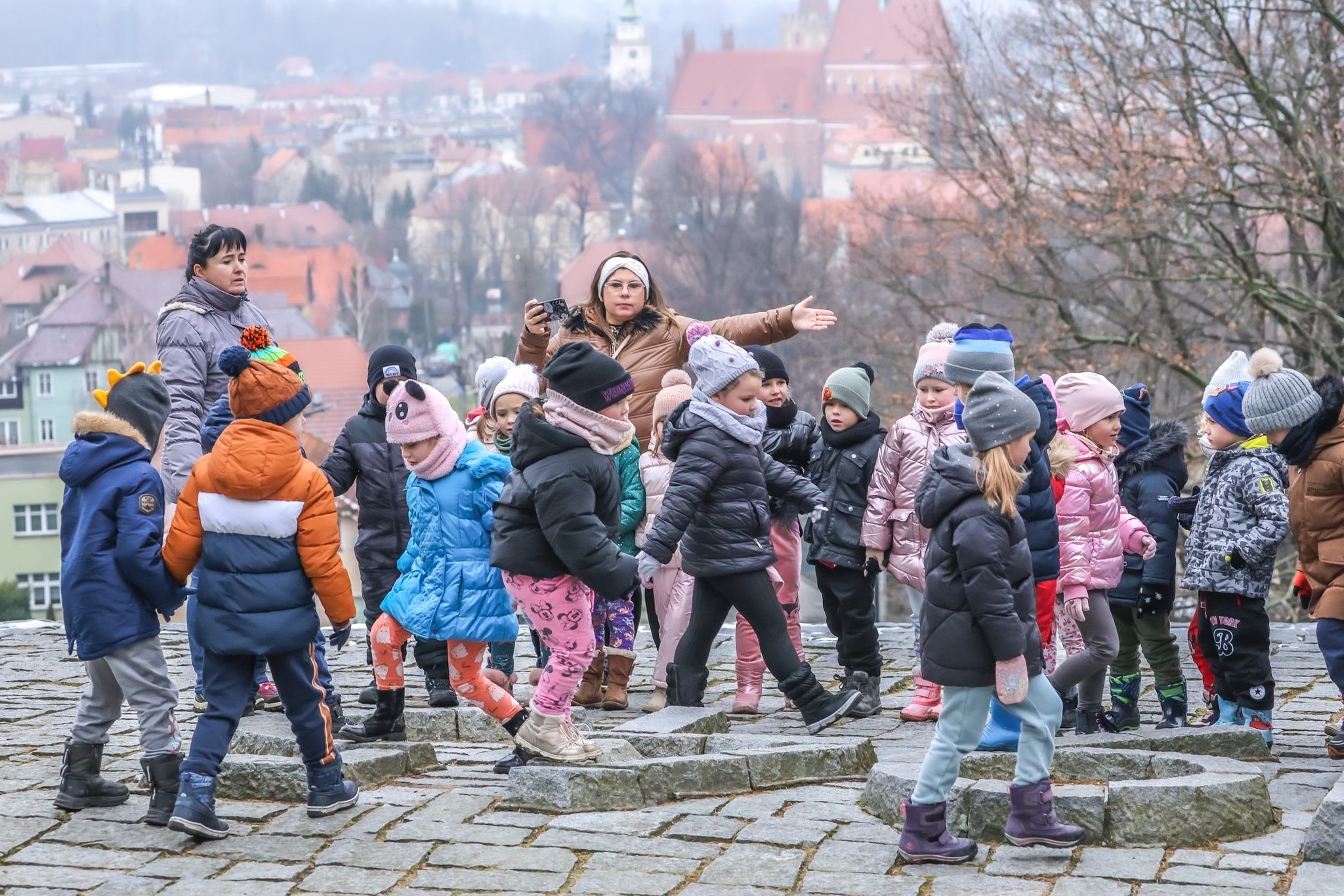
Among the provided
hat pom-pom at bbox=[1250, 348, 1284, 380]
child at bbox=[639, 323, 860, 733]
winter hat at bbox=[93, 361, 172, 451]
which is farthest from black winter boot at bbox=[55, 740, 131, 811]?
hat pom-pom at bbox=[1250, 348, 1284, 380]

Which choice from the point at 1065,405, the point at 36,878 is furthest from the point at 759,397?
the point at 36,878

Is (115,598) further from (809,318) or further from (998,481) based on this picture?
(809,318)

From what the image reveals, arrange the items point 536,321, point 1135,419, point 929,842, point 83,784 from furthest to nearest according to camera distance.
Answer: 1. point 536,321
2. point 1135,419
3. point 83,784
4. point 929,842

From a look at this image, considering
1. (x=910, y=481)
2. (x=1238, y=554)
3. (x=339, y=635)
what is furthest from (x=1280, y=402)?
(x=339, y=635)

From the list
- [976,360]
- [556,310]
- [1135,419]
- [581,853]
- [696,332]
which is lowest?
[581,853]

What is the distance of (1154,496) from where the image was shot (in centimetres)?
701

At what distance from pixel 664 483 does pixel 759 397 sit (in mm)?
563

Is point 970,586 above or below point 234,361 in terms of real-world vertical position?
below

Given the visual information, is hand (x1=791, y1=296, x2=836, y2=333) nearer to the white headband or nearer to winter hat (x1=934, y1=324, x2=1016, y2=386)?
the white headband

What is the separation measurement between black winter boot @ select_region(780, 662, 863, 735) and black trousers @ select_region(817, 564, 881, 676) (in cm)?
44

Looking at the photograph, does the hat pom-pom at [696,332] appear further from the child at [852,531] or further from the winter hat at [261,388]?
the winter hat at [261,388]

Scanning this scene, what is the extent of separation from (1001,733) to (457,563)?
1967 millimetres

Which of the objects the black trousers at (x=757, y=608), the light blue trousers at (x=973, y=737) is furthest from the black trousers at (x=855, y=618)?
the light blue trousers at (x=973, y=737)

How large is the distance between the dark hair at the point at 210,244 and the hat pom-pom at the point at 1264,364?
3.90 m
